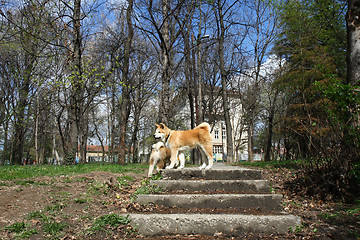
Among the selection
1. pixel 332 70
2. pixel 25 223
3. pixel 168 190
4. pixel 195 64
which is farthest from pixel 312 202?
pixel 195 64

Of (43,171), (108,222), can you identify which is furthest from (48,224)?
(43,171)

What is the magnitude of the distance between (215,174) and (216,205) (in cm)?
130

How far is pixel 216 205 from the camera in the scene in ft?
15.2

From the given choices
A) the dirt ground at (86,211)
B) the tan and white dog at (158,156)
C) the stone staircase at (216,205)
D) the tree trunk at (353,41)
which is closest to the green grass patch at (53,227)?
the dirt ground at (86,211)

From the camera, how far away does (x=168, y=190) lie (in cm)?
550

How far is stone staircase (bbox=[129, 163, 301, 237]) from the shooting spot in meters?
3.89

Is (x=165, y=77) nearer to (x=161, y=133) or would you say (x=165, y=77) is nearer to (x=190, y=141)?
(x=161, y=133)

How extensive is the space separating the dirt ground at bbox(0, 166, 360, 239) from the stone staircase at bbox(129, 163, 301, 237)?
Answer: 0.44 feet

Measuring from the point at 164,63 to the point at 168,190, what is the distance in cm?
759

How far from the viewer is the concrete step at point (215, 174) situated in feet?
19.1

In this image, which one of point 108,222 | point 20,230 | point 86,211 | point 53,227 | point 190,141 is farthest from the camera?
point 190,141

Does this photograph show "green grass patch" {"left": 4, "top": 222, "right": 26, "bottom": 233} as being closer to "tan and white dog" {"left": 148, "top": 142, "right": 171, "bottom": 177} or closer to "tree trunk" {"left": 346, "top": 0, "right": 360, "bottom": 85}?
"tan and white dog" {"left": 148, "top": 142, "right": 171, "bottom": 177}

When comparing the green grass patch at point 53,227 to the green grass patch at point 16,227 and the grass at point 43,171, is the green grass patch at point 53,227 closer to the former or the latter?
the green grass patch at point 16,227

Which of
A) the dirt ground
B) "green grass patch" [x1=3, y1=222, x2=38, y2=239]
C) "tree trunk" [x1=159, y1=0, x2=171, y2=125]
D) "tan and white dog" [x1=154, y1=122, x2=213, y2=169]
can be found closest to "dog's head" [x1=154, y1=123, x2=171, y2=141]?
"tan and white dog" [x1=154, y1=122, x2=213, y2=169]
